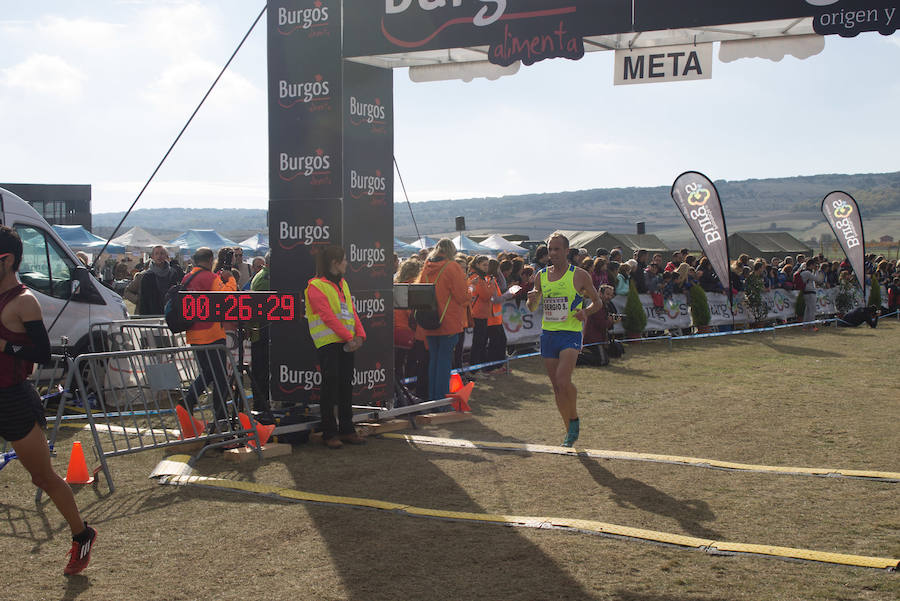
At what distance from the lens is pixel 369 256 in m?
8.92

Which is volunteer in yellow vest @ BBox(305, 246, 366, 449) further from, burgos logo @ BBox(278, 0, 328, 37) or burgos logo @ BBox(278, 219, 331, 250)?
burgos logo @ BBox(278, 0, 328, 37)

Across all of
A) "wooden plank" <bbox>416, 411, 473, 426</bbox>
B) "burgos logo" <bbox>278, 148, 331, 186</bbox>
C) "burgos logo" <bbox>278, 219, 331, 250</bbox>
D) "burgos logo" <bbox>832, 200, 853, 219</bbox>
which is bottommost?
"wooden plank" <bbox>416, 411, 473, 426</bbox>

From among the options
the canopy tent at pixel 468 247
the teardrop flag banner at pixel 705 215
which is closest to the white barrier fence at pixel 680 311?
the teardrop flag banner at pixel 705 215

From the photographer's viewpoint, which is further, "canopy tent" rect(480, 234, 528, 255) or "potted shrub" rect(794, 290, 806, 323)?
"canopy tent" rect(480, 234, 528, 255)

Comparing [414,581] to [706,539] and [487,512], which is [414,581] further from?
[706,539]

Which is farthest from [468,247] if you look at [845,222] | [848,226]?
[848,226]

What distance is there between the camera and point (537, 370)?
566 inches

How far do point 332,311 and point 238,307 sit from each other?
89 centimetres

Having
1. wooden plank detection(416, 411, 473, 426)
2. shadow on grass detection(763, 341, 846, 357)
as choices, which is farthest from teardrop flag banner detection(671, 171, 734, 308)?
wooden plank detection(416, 411, 473, 426)

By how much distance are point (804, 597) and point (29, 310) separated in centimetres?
458

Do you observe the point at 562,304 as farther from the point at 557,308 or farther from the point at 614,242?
the point at 614,242

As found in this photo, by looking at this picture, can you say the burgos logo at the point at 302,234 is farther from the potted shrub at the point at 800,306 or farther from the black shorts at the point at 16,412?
the potted shrub at the point at 800,306

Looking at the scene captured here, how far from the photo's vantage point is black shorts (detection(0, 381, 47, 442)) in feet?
15.4

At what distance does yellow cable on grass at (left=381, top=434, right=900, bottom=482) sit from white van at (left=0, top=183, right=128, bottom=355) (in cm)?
483
